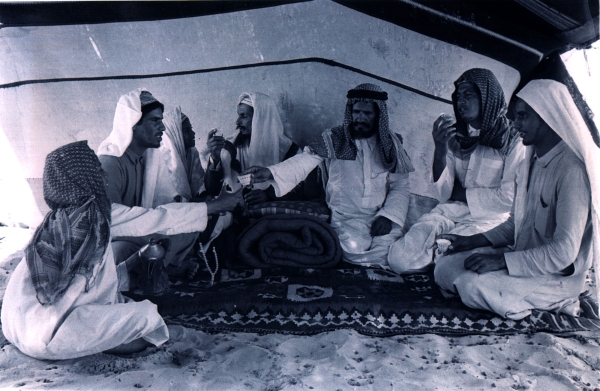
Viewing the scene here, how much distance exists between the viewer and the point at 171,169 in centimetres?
382

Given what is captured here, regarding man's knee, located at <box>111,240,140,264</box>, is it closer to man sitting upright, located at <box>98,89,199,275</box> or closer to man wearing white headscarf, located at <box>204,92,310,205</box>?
man sitting upright, located at <box>98,89,199,275</box>

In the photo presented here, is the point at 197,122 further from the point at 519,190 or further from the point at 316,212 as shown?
the point at 519,190

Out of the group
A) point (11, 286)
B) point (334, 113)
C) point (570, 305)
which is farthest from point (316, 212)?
point (11, 286)

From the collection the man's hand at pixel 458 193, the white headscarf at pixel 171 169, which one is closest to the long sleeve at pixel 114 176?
the white headscarf at pixel 171 169

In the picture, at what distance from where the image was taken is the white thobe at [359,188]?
157 inches

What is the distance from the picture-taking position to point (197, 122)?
4125mm

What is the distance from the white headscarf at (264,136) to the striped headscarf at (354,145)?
0.29 meters

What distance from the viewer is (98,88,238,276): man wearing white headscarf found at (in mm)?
3451

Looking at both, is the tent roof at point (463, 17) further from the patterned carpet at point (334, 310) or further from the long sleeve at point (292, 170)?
the patterned carpet at point (334, 310)

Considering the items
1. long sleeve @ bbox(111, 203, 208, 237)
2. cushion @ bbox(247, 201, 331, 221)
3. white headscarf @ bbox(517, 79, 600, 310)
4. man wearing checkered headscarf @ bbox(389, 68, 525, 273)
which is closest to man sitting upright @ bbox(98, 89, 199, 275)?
long sleeve @ bbox(111, 203, 208, 237)

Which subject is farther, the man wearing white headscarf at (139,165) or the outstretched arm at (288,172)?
the outstretched arm at (288,172)

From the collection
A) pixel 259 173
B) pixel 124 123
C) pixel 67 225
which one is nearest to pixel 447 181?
pixel 259 173

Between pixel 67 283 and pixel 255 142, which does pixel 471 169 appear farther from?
pixel 67 283

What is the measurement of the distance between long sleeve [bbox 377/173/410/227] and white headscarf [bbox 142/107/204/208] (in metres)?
1.33
